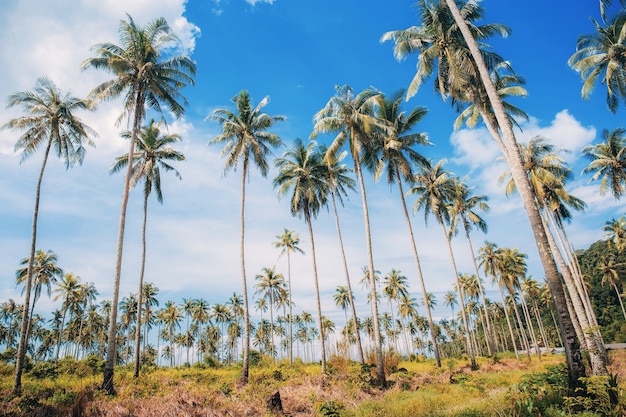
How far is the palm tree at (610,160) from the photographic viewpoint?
77.8 ft

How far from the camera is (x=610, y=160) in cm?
2372

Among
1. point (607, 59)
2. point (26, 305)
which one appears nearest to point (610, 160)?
point (607, 59)

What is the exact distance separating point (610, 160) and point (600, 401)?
82.9ft

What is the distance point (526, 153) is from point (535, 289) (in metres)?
32.7

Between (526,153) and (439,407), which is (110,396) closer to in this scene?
(439,407)

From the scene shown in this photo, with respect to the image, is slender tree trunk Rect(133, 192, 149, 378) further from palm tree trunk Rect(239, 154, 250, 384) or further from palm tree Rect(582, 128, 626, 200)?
palm tree Rect(582, 128, 626, 200)

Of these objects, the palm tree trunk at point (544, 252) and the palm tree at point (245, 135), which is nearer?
the palm tree trunk at point (544, 252)

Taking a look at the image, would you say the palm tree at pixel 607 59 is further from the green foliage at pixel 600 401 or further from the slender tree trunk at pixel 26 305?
the slender tree trunk at pixel 26 305

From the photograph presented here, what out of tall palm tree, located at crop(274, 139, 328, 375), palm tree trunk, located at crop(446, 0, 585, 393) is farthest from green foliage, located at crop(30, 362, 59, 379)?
palm tree trunk, located at crop(446, 0, 585, 393)

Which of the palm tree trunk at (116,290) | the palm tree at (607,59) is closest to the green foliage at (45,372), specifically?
the palm tree trunk at (116,290)

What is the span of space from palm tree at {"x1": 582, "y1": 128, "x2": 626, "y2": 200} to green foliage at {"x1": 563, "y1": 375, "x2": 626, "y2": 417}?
80.8 feet

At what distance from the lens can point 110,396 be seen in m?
11.7

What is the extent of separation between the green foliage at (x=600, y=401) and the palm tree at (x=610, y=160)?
2462 cm

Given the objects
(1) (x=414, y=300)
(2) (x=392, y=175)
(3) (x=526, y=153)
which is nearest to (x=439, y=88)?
(2) (x=392, y=175)
